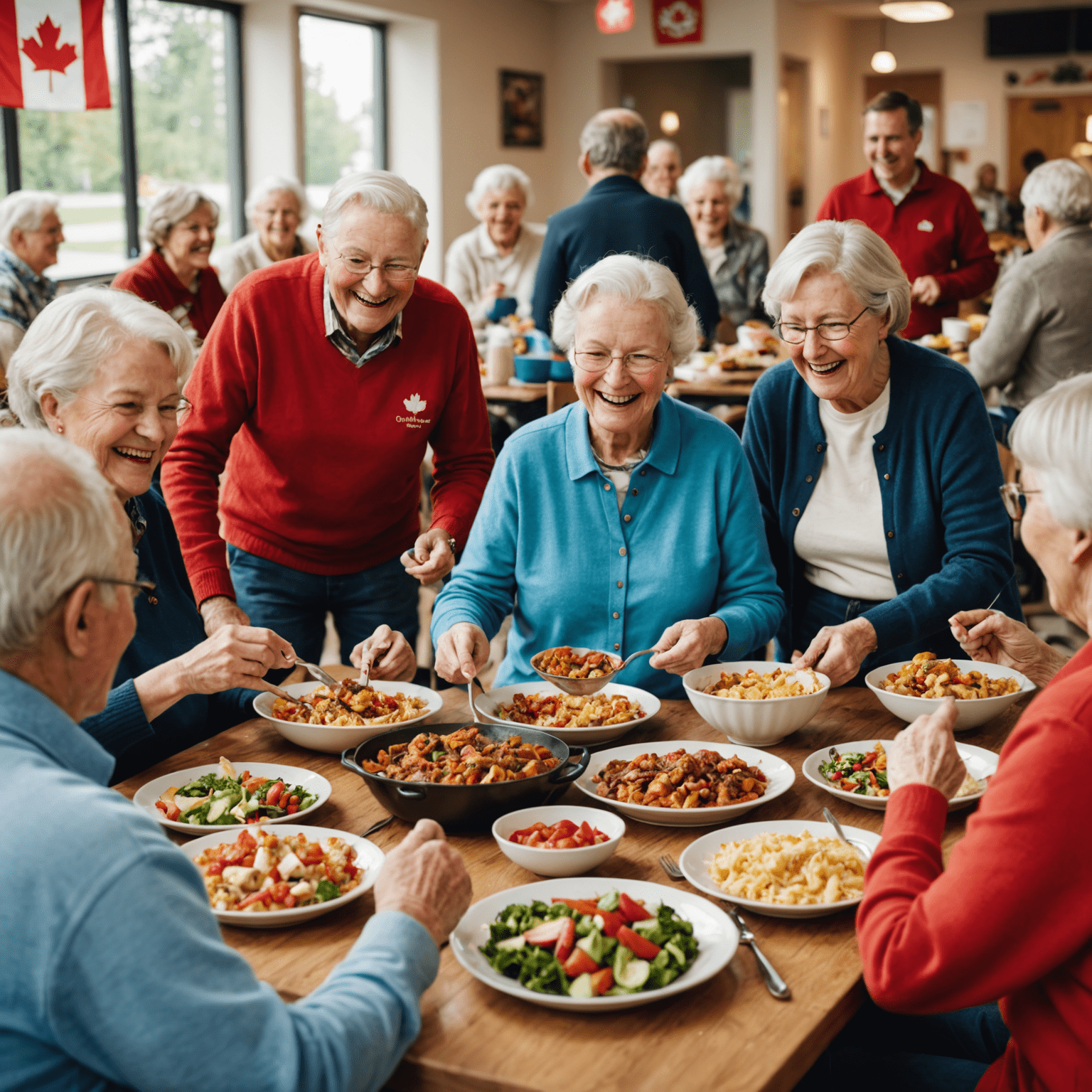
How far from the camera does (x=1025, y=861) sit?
1.09 metres

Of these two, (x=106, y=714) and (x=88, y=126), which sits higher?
(x=88, y=126)

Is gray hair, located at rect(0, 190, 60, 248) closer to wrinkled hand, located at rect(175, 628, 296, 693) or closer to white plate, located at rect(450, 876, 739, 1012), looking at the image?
wrinkled hand, located at rect(175, 628, 296, 693)

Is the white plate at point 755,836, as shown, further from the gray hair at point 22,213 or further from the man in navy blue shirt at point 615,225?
the gray hair at point 22,213

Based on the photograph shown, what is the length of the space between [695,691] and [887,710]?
1.32 ft

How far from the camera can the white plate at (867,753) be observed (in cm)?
164

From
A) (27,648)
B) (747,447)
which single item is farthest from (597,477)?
(27,648)

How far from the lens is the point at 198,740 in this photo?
2.06 m

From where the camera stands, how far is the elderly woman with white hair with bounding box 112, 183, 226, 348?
5203mm

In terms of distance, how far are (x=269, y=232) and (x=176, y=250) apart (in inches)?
31.7

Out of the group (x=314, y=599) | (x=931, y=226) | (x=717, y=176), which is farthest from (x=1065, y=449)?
(x=717, y=176)

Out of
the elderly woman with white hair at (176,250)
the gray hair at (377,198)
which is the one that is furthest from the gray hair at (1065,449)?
the elderly woman with white hair at (176,250)

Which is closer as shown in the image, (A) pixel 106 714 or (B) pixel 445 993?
(B) pixel 445 993

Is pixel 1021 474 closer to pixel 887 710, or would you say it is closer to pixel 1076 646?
pixel 887 710

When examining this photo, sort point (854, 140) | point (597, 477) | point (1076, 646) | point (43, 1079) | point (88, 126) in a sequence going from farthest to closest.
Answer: point (854, 140) < point (88, 126) < point (1076, 646) < point (597, 477) < point (43, 1079)
